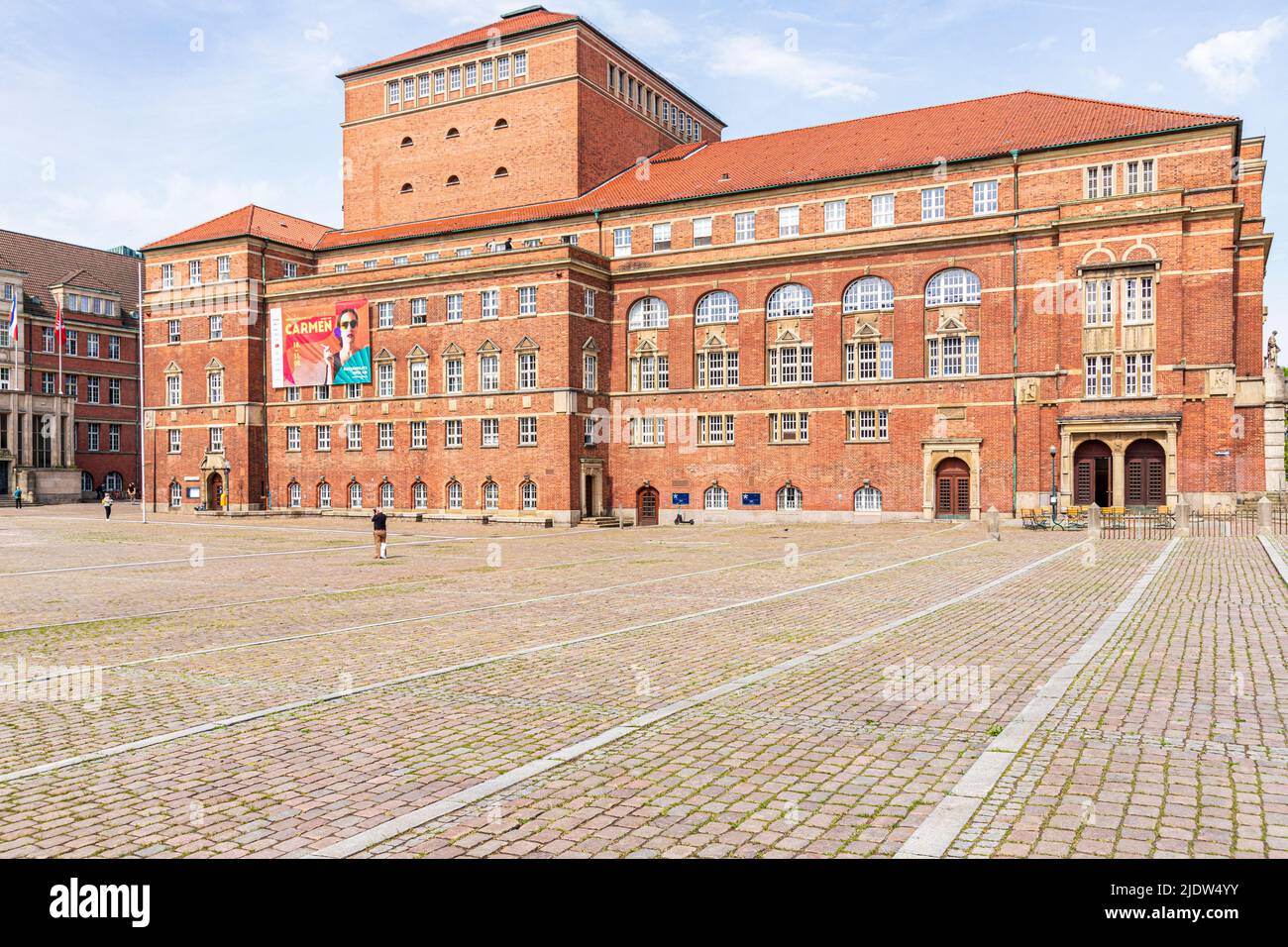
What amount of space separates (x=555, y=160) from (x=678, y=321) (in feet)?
48.2

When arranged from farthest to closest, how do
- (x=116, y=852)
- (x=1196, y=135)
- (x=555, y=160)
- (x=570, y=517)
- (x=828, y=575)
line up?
(x=555, y=160)
(x=570, y=517)
(x=1196, y=135)
(x=828, y=575)
(x=116, y=852)

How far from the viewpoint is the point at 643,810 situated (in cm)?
617

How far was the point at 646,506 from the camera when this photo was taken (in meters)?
55.7

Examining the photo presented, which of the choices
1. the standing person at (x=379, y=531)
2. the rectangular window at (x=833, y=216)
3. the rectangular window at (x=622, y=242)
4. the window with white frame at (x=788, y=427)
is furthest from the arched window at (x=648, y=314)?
the standing person at (x=379, y=531)

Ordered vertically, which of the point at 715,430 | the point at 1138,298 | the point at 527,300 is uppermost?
the point at 527,300

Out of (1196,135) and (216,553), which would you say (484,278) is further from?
(1196,135)

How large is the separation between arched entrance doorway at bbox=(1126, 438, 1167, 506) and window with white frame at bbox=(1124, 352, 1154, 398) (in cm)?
219

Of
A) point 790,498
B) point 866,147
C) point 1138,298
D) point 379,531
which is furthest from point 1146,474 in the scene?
point 379,531

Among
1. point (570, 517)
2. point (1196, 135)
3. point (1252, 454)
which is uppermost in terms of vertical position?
point (1196, 135)

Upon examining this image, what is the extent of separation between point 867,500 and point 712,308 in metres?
13.8

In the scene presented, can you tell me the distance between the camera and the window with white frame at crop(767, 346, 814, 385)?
51875mm

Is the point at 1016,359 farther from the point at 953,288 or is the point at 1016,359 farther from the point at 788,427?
the point at 788,427

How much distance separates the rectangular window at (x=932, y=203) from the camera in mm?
49281

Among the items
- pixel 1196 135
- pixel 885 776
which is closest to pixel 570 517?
pixel 1196 135
